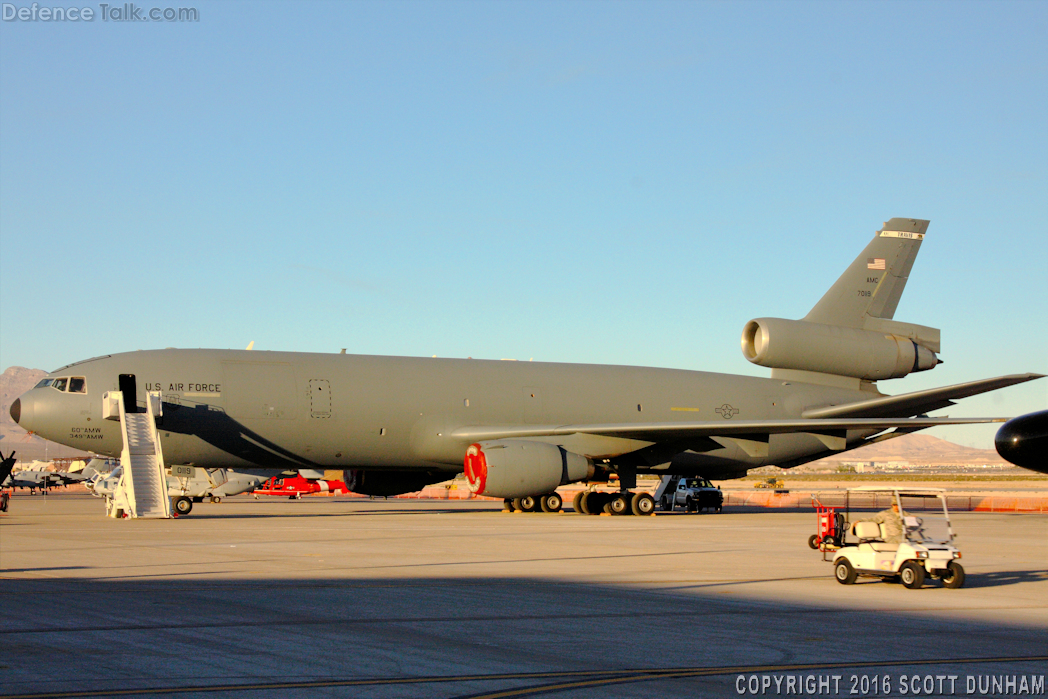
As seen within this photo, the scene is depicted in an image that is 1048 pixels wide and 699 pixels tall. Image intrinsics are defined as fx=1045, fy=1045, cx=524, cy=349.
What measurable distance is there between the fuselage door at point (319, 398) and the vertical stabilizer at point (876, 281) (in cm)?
1671

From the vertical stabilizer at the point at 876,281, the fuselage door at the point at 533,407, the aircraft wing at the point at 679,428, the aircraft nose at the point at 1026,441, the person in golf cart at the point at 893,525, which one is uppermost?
the vertical stabilizer at the point at 876,281

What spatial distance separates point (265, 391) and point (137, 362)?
132 inches

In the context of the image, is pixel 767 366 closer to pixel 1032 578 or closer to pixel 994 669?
pixel 1032 578

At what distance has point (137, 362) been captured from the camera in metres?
27.3

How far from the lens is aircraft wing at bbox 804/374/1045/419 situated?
96.4ft

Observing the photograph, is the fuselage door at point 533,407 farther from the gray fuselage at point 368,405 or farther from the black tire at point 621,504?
the black tire at point 621,504

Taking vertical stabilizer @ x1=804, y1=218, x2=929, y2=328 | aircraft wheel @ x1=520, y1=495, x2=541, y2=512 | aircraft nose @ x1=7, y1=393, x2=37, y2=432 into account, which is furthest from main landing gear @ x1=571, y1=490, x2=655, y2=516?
aircraft nose @ x1=7, y1=393, x2=37, y2=432

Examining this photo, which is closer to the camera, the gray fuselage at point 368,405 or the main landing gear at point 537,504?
the gray fuselage at point 368,405

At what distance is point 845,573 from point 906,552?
79cm

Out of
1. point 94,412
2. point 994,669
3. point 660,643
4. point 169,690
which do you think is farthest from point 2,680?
point 94,412

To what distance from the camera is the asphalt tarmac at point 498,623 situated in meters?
6.81

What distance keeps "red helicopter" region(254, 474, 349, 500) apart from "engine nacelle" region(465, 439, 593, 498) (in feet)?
96.7

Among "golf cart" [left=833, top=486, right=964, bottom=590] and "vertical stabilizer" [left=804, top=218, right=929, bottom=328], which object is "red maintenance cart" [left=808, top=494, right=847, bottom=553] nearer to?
"golf cart" [left=833, top=486, right=964, bottom=590]

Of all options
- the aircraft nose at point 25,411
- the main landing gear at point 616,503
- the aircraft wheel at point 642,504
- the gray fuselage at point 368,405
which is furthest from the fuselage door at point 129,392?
the aircraft wheel at point 642,504
